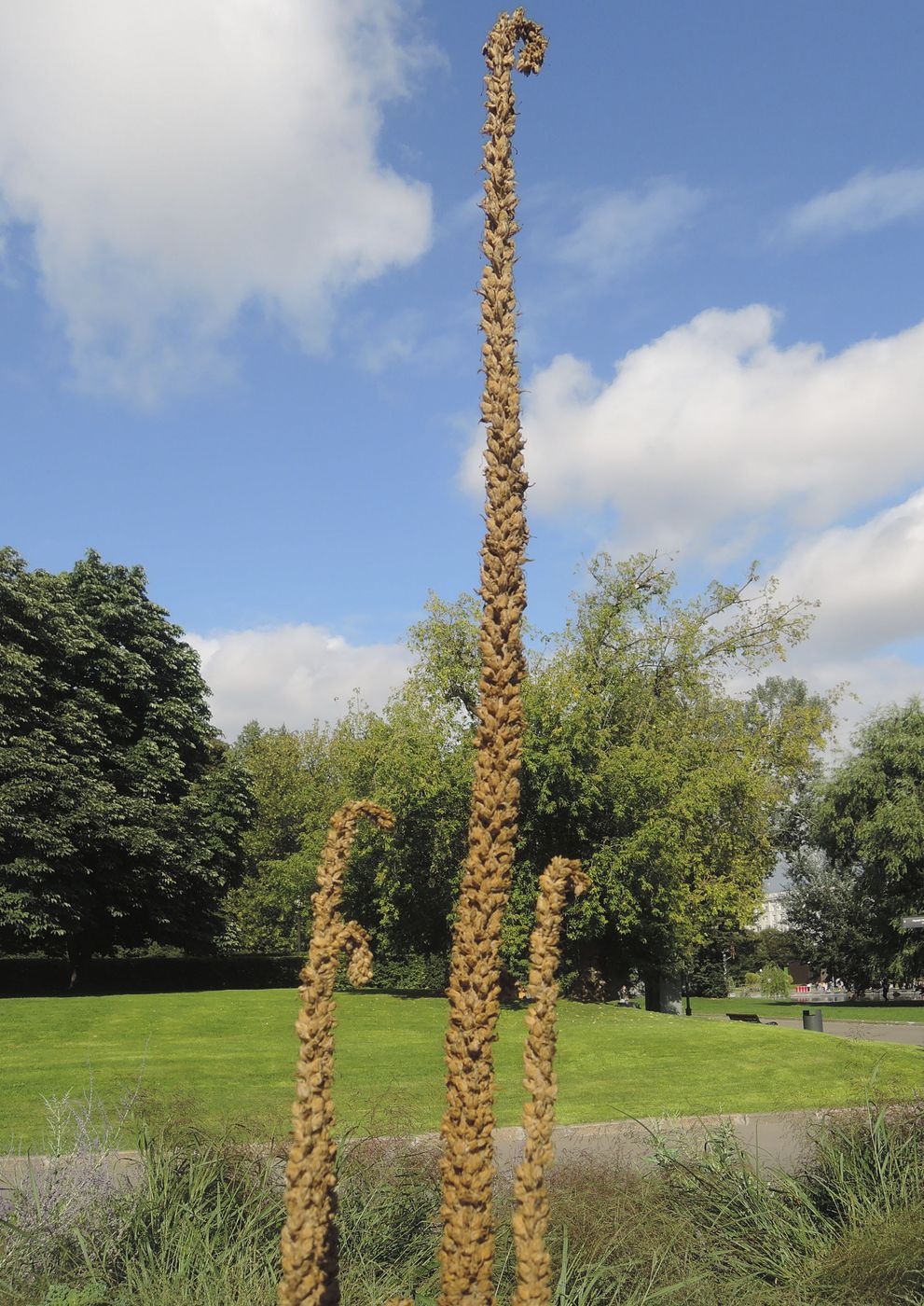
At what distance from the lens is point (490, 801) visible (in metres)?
2.79

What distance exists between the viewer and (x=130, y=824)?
1132 inches

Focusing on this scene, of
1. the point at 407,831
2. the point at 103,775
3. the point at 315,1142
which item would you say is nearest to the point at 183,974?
the point at 103,775

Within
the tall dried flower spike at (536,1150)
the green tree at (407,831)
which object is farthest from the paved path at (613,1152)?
the green tree at (407,831)

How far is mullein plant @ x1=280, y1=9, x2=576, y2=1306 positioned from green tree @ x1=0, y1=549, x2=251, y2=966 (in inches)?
985

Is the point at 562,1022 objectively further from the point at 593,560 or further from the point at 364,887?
the point at 593,560

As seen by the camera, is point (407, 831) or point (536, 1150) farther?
point (407, 831)

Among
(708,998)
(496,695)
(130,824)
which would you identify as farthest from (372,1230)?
(708,998)

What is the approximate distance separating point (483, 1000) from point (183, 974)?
3466 centimetres

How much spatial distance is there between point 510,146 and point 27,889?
2612 cm

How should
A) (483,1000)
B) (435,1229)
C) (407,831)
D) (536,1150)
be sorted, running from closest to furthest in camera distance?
(483,1000), (536,1150), (435,1229), (407,831)

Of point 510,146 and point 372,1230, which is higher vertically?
point 510,146

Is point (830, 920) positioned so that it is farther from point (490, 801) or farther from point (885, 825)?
point (490, 801)

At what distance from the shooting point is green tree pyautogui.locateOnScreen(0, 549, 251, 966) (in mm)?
26297

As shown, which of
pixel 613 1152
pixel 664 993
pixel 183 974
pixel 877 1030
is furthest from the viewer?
pixel 183 974
